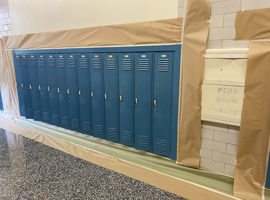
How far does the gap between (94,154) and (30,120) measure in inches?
93.4

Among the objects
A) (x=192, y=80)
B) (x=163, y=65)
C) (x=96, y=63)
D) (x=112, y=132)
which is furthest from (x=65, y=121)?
(x=192, y=80)

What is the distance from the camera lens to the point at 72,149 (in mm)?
3244

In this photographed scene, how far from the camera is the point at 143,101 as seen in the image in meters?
2.92

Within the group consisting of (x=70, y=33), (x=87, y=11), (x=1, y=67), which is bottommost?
(x=1, y=67)

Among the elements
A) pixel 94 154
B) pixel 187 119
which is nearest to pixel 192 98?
pixel 187 119

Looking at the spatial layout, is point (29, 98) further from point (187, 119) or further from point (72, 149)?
point (187, 119)

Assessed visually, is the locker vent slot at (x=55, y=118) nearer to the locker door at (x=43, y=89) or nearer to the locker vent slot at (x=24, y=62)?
the locker door at (x=43, y=89)

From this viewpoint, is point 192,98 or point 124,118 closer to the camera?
point 192,98

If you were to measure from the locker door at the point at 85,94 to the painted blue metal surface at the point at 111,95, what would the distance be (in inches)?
15.8

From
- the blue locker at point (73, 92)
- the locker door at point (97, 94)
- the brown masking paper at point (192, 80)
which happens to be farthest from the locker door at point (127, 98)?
the blue locker at point (73, 92)

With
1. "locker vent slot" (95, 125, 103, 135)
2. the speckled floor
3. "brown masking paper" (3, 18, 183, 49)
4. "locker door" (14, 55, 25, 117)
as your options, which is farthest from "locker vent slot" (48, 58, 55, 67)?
the speckled floor

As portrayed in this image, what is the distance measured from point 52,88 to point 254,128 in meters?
3.58

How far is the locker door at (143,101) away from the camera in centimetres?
277

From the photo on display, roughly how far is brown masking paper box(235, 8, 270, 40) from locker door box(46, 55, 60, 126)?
317 centimetres
